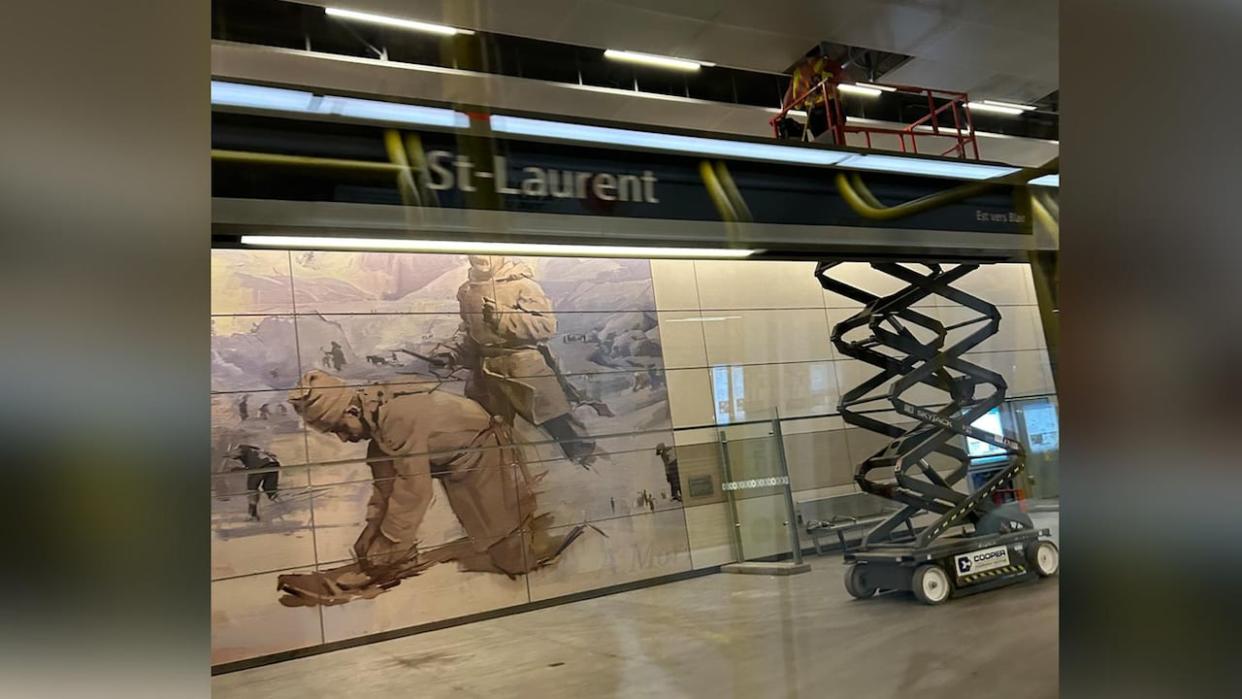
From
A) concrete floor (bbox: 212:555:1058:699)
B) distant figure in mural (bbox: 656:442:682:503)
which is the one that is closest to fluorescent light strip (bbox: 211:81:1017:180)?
concrete floor (bbox: 212:555:1058:699)

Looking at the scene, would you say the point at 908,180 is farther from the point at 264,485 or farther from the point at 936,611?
the point at 264,485

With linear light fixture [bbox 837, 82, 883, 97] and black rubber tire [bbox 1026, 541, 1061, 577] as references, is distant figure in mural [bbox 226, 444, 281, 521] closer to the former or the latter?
linear light fixture [bbox 837, 82, 883, 97]

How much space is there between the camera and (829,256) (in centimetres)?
256

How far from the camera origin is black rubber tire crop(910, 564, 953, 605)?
12.5 ft

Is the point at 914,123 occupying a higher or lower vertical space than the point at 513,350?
higher

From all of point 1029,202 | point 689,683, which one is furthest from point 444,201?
point 689,683

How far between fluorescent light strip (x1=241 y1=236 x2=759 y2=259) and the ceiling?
1347 millimetres

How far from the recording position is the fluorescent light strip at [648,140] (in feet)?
6.01

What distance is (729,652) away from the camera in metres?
3.34

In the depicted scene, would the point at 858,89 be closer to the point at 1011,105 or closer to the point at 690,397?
the point at 1011,105

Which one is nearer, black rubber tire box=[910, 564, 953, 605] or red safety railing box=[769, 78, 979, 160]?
red safety railing box=[769, 78, 979, 160]

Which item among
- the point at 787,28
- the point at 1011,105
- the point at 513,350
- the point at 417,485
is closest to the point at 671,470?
the point at 513,350

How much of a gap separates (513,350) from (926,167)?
281 centimetres
